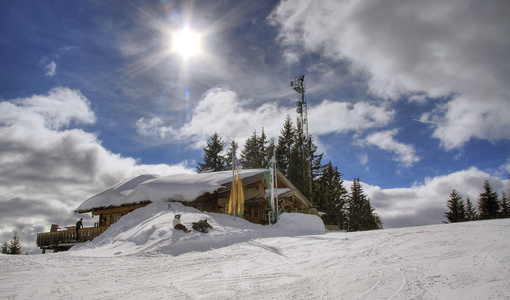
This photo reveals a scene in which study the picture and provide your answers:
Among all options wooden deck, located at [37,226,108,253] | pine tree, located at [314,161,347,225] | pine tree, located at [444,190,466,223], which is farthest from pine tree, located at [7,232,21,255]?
pine tree, located at [444,190,466,223]

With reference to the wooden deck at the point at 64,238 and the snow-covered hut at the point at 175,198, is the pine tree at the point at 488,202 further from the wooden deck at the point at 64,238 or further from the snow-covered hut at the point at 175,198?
the wooden deck at the point at 64,238

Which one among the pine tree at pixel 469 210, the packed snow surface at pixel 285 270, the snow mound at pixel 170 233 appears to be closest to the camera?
the packed snow surface at pixel 285 270

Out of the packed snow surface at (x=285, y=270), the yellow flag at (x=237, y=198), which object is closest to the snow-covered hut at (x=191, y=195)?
the yellow flag at (x=237, y=198)

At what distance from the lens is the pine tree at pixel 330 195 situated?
113ft

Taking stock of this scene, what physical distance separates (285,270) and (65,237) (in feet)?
70.7

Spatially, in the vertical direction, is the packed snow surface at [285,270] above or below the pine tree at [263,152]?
below

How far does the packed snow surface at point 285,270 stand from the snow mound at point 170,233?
0.10 m

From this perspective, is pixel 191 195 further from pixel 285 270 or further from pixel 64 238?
pixel 285 270

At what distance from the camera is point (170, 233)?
39.9 feet

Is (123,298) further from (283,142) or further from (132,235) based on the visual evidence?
(283,142)

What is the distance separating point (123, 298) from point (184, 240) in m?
6.41

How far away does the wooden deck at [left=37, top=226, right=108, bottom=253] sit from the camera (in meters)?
21.6

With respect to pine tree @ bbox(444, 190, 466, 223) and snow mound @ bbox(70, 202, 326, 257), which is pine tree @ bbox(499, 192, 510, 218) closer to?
pine tree @ bbox(444, 190, 466, 223)

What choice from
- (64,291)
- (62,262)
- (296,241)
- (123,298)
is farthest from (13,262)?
(296,241)
